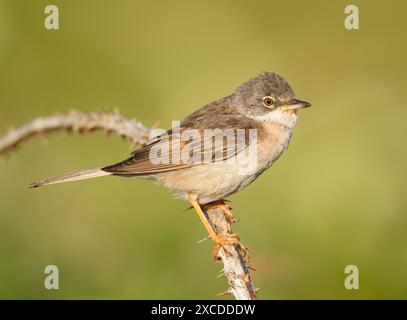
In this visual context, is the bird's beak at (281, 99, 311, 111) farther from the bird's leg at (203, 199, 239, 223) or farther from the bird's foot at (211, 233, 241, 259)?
the bird's foot at (211, 233, 241, 259)

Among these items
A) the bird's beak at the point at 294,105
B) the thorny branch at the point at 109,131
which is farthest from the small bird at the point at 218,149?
the thorny branch at the point at 109,131

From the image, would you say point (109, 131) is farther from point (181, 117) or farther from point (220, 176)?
point (181, 117)

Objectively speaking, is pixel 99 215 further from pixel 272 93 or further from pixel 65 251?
pixel 272 93

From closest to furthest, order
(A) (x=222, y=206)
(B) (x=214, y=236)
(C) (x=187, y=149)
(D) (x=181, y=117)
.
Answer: (B) (x=214, y=236), (C) (x=187, y=149), (A) (x=222, y=206), (D) (x=181, y=117)

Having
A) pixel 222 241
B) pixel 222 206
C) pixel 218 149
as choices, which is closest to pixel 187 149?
pixel 218 149

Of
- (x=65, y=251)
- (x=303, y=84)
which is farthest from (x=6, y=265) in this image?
(x=303, y=84)

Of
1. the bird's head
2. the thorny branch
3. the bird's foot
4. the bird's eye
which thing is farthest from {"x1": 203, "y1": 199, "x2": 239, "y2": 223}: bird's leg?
the bird's eye

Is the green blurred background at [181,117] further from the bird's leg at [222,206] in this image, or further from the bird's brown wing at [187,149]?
the bird's brown wing at [187,149]
